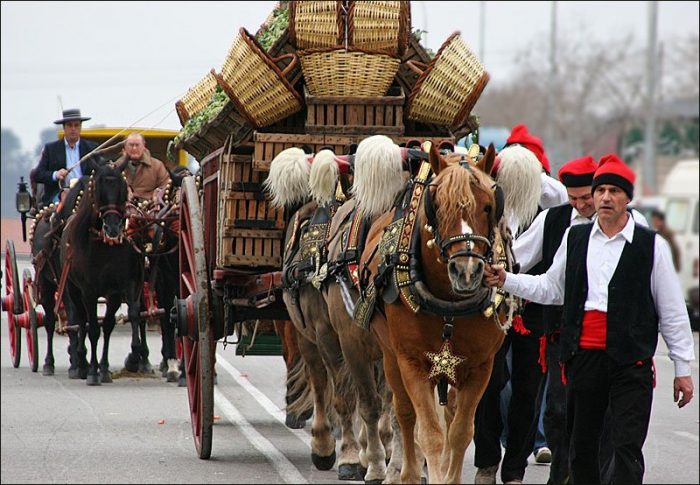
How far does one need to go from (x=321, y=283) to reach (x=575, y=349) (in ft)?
7.00

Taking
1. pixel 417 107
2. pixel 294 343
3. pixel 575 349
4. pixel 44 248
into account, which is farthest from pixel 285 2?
pixel 44 248

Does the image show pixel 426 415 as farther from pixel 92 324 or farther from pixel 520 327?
pixel 92 324

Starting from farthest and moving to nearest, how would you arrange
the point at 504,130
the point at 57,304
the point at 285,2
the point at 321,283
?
the point at 504,130, the point at 57,304, the point at 285,2, the point at 321,283

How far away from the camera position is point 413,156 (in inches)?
337

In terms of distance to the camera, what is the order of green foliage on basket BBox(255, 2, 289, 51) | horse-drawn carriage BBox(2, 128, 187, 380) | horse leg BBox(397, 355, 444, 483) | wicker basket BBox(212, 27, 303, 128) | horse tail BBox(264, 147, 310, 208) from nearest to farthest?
1. horse leg BBox(397, 355, 444, 483)
2. horse tail BBox(264, 147, 310, 208)
3. wicker basket BBox(212, 27, 303, 128)
4. green foliage on basket BBox(255, 2, 289, 51)
5. horse-drawn carriage BBox(2, 128, 187, 380)

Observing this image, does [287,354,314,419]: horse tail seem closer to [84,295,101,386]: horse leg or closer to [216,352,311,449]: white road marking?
[216,352,311,449]: white road marking

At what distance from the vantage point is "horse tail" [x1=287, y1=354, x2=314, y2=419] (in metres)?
11.6

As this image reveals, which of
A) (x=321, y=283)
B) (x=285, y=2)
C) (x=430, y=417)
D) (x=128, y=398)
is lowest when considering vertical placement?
(x=128, y=398)

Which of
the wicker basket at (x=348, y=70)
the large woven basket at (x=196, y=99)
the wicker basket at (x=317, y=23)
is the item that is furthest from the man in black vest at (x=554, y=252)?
the large woven basket at (x=196, y=99)

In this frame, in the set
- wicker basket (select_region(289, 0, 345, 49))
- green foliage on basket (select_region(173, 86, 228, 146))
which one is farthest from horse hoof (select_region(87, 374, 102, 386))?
wicker basket (select_region(289, 0, 345, 49))

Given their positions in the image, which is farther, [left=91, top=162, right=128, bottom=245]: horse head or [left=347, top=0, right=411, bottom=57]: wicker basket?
[left=91, top=162, right=128, bottom=245]: horse head

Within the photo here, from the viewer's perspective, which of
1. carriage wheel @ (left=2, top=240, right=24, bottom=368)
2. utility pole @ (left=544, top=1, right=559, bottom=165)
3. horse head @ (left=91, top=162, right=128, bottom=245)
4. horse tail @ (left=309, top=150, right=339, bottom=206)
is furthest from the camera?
utility pole @ (left=544, top=1, right=559, bottom=165)

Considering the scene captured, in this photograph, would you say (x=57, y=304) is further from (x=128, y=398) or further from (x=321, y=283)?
(x=321, y=283)

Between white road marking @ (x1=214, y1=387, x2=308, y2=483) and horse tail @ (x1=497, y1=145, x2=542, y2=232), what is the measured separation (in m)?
2.49
